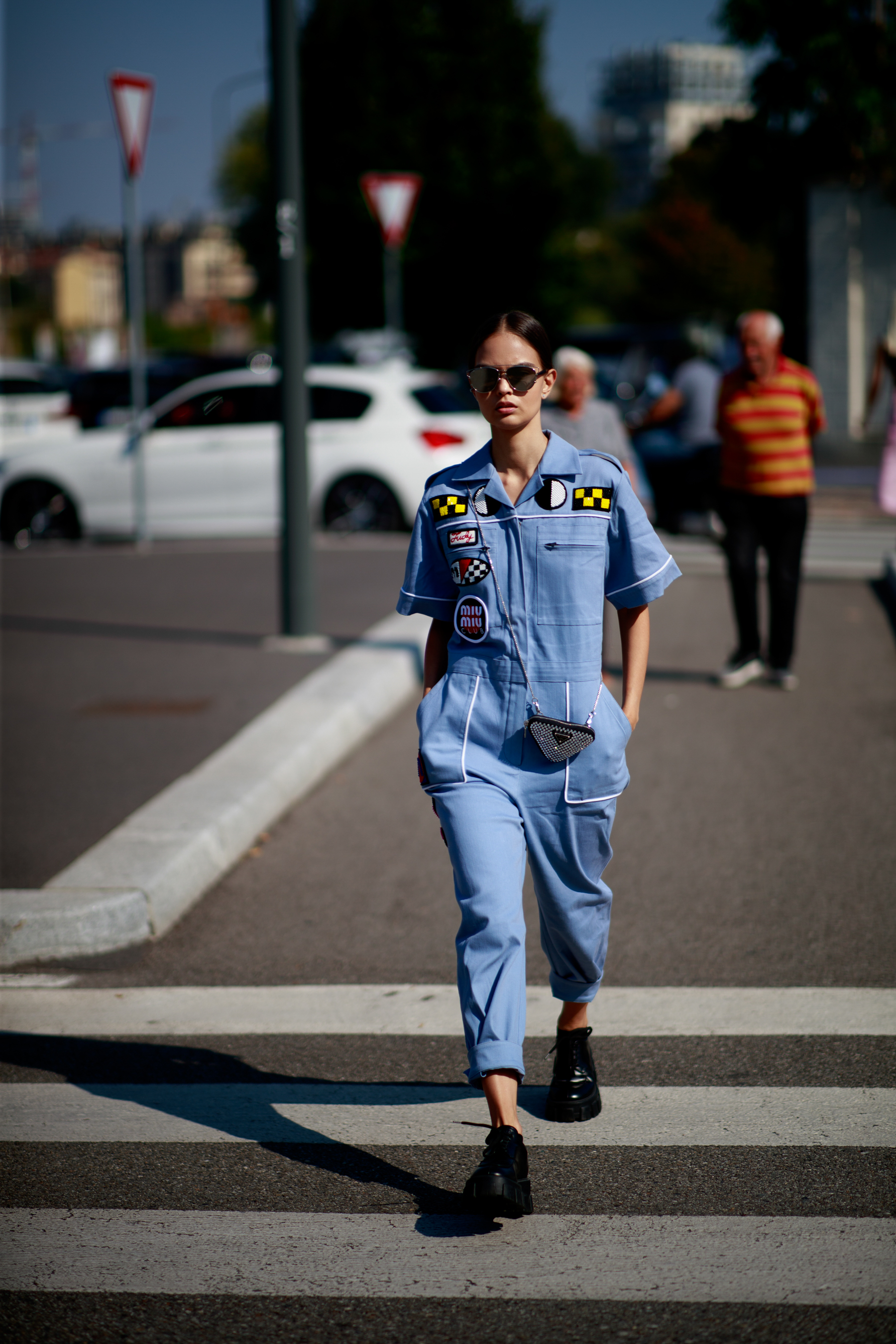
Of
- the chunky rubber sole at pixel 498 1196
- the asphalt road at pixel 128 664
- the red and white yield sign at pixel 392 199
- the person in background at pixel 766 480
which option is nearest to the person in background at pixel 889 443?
the person in background at pixel 766 480

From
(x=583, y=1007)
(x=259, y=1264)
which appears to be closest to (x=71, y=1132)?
(x=259, y=1264)

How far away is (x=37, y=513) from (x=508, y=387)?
12.4 meters

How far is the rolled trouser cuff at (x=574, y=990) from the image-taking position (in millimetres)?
3596

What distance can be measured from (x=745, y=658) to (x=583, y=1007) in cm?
541

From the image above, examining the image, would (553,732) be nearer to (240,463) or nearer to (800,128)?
(240,463)

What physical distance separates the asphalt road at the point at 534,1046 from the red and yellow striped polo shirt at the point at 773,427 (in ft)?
3.89

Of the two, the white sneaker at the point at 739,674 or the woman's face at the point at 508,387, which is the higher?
the woman's face at the point at 508,387

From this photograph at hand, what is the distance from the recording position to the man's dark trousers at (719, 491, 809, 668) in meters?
8.55

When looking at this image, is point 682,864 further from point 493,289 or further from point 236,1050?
point 493,289

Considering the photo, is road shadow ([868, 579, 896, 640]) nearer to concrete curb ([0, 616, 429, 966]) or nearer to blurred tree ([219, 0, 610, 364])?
concrete curb ([0, 616, 429, 966])

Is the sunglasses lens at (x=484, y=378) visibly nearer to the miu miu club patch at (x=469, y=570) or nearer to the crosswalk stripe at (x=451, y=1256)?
the miu miu club patch at (x=469, y=570)

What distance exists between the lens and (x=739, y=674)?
8.80m

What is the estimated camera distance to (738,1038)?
4219mm

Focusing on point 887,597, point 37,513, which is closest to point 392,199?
point 37,513
